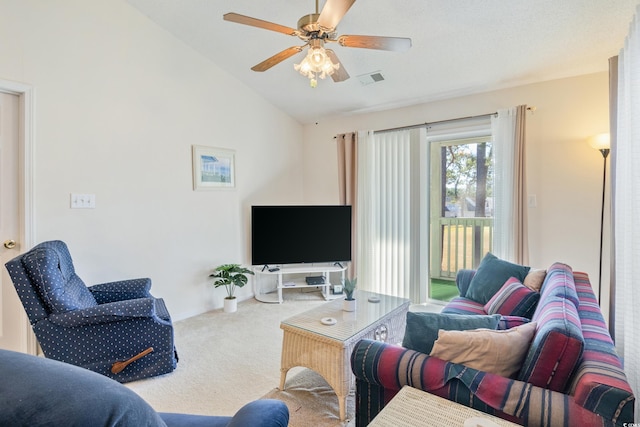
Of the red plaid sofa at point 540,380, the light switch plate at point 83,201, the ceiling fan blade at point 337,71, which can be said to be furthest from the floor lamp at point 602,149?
the light switch plate at point 83,201

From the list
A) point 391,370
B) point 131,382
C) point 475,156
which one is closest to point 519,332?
point 391,370

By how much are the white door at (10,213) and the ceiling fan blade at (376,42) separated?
8.55 ft

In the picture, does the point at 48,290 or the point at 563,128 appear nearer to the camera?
the point at 48,290

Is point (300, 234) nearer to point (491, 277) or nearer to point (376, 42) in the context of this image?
point (491, 277)

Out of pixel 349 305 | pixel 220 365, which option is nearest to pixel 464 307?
pixel 349 305

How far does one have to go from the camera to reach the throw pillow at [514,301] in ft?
7.11

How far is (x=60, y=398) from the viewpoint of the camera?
0.61m

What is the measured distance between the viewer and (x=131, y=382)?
234cm

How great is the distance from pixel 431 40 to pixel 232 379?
3.19 meters

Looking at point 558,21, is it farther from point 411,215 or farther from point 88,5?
point 88,5

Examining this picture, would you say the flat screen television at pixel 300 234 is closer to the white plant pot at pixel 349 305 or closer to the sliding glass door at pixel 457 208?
the sliding glass door at pixel 457 208

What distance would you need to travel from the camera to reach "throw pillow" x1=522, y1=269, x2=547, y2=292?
241 centimetres

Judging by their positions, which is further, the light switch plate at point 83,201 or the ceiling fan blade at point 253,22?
the light switch plate at point 83,201

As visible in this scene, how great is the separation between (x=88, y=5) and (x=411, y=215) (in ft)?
12.4
